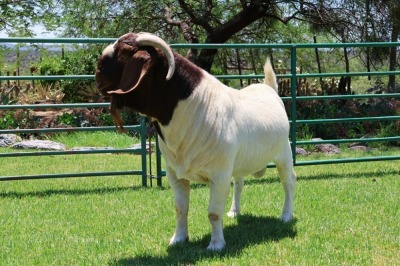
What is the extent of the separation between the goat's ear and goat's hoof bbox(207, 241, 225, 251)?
1448 millimetres

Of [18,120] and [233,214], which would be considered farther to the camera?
[18,120]

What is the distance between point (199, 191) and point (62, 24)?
34.1 feet

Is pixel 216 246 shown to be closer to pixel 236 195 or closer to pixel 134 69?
pixel 236 195

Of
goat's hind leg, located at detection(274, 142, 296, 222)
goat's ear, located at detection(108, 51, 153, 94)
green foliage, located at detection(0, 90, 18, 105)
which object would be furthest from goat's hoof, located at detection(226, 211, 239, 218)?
green foliage, located at detection(0, 90, 18, 105)

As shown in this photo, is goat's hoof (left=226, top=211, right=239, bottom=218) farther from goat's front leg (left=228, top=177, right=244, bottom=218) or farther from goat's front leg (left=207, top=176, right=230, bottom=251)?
goat's front leg (left=207, top=176, right=230, bottom=251)

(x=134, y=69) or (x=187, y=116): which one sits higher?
(x=134, y=69)

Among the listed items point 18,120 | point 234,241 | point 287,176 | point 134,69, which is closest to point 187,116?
point 134,69

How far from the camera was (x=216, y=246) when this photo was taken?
4.93m

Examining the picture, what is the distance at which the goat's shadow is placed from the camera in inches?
185

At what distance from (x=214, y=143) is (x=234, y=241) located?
954 mm

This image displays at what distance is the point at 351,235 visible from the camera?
5355 millimetres

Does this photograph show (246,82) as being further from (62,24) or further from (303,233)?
(303,233)

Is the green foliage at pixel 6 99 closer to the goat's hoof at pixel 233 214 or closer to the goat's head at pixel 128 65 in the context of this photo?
the goat's hoof at pixel 233 214

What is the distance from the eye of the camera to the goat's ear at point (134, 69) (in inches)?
175
